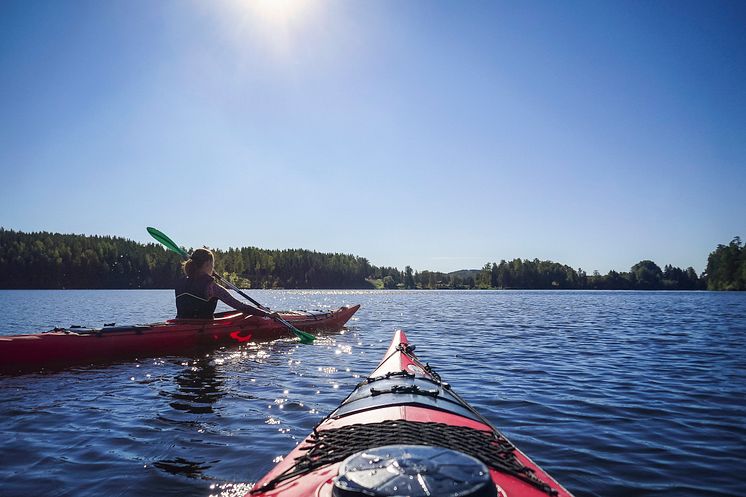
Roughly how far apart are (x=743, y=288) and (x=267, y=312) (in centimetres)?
9773

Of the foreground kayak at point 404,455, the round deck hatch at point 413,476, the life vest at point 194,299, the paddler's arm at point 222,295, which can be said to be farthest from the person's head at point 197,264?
the round deck hatch at point 413,476

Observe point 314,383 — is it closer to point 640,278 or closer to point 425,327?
point 425,327

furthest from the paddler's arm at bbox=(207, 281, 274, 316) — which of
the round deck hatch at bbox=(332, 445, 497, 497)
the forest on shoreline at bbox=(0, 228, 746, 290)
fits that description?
the forest on shoreline at bbox=(0, 228, 746, 290)

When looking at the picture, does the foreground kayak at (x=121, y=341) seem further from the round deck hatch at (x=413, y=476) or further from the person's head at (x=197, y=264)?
the round deck hatch at (x=413, y=476)

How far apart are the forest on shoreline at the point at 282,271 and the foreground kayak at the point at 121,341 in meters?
87.3

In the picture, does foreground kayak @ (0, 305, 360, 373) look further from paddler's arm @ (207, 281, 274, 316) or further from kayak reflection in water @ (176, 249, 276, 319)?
paddler's arm @ (207, 281, 274, 316)

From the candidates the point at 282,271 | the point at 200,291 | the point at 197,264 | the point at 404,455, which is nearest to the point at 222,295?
the point at 200,291

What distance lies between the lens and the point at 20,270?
275ft

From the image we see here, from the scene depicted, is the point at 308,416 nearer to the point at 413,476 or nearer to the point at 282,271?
the point at 413,476

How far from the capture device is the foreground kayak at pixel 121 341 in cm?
809

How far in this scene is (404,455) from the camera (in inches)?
75.6

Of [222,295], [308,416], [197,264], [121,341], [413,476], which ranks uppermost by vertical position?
[197,264]

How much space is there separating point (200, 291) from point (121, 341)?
183 centimetres

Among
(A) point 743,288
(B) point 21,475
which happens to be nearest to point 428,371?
(B) point 21,475
